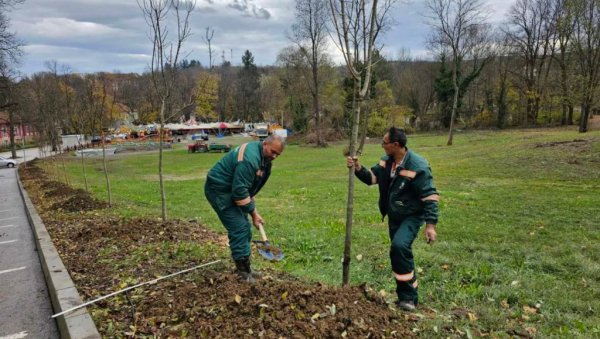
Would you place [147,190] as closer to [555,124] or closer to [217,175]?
[217,175]

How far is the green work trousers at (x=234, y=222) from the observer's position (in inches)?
165

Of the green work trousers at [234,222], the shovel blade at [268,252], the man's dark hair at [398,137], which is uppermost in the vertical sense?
the man's dark hair at [398,137]

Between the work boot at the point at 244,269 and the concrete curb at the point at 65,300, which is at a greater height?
the work boot at the point at 244,269

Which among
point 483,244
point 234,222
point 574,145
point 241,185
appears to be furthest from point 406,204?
point 574,145

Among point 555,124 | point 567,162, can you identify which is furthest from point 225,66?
point 567,162

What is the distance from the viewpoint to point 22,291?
5.30 m

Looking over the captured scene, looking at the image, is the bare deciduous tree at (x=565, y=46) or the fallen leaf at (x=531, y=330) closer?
the fallen leaf at (x=531, y=330)

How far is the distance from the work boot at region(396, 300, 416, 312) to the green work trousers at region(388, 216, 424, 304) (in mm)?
30

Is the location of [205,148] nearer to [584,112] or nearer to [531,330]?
[584,112]

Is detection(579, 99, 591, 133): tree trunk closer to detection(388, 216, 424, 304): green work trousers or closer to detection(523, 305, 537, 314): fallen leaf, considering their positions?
detection(523, 305, 537, 314): fallen leaf

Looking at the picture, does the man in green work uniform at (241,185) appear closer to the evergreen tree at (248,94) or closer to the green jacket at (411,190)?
the green jacket at (411,190)

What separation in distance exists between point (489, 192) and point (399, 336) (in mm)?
10395

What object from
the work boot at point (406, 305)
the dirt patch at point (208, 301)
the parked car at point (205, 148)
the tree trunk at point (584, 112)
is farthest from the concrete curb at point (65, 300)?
Answer: the parked car at point (205, 148)

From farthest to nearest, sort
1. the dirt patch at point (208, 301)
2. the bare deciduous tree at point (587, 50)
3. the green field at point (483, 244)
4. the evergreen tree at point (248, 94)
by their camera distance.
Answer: the evergreen tree at point (248, 94) → the bare deciduous tree at point (587, 50) → the green field at point (483, 244) → the dirt patch at point (208, 301)
